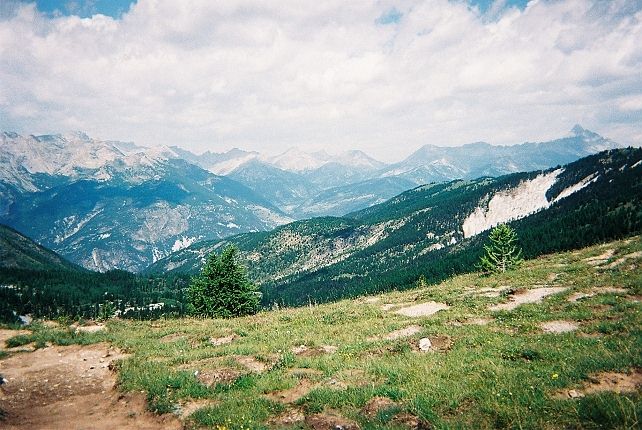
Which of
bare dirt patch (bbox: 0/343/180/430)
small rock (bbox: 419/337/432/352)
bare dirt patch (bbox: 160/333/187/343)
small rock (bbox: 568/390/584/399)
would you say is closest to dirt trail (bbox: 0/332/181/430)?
bare dirt patch (bbox: 0/343/180/430)

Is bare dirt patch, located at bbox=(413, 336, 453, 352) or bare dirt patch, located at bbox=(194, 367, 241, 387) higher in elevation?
bare dirt patch, located at bbox=(194, 367, 241, 387)

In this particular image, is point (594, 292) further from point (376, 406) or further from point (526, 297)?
point (376, 406)

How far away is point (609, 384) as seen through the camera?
11516 millimetres

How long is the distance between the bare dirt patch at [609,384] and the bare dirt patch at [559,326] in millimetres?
8067

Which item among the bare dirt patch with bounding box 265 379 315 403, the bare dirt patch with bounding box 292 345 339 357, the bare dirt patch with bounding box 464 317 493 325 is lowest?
the bare dirt patch with bounding box 464 317 493 325

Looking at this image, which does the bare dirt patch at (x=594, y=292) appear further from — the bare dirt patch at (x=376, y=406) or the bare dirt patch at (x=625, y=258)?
the bare dirt patch at (x=376, y=406)

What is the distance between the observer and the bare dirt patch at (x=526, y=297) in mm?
28814

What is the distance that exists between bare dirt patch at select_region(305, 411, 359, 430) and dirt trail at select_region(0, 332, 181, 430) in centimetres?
493

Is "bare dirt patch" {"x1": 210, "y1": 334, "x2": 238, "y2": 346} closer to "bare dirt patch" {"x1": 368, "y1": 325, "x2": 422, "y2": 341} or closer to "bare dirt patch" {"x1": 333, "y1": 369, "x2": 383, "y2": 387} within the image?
"bare dirt patch" {"x1": 368, "y1": 325, "x2": 422, "y2": 341}

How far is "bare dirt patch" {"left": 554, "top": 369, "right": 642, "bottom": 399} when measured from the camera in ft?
36.2

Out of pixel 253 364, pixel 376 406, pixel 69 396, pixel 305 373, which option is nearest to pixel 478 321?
pixel 305 373

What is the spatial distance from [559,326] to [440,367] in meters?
10.3

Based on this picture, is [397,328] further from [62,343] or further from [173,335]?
[62,343]

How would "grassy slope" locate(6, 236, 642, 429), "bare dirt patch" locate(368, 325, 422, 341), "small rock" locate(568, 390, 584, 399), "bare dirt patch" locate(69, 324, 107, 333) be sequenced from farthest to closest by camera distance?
"bare dirt patch" locate(69, 324, 107, 333) → "bare dirt patch" locate(368, 325, 422, 341) → "small rock" locate(568, 390, 584, 399) → "grassy slope" locate(6, 236, 642, 429)
